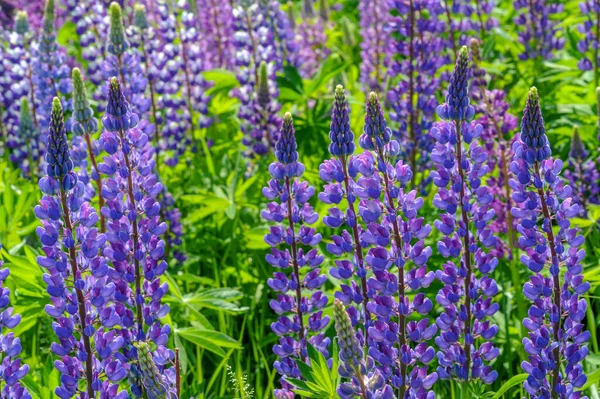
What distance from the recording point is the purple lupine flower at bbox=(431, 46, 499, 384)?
3135mm

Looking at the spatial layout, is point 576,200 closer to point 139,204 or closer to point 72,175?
point 139,204

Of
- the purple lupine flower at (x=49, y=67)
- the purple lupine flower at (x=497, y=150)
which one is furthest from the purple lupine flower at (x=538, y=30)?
the purple lupine flower at (x=49, y=67)

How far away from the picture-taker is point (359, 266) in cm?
318

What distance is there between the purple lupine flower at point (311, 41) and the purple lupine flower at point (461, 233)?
4.92 meters

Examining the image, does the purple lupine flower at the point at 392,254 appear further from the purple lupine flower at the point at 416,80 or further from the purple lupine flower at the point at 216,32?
the purple lupine flower at the point at 216,32

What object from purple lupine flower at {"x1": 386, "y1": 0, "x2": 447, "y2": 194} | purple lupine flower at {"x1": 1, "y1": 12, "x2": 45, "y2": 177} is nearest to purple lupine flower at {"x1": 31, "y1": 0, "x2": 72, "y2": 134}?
purple lupine flower at {"x1": 1, "y1": 12, "x2": 45, "y2": 177}

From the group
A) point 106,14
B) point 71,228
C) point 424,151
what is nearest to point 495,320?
point 424,151

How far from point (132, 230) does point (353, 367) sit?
1100mm

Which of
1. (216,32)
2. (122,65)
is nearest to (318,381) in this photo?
(122,65)

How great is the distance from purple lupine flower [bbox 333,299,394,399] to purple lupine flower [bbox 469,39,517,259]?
6.13 ft

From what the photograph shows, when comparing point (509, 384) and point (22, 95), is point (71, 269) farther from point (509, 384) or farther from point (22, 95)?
point (22, 95)

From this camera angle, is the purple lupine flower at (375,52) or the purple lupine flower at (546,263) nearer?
the purple lupine flower at (546,263)

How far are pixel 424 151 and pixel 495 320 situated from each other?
4.32 feet

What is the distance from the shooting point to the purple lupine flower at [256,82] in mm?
5780
